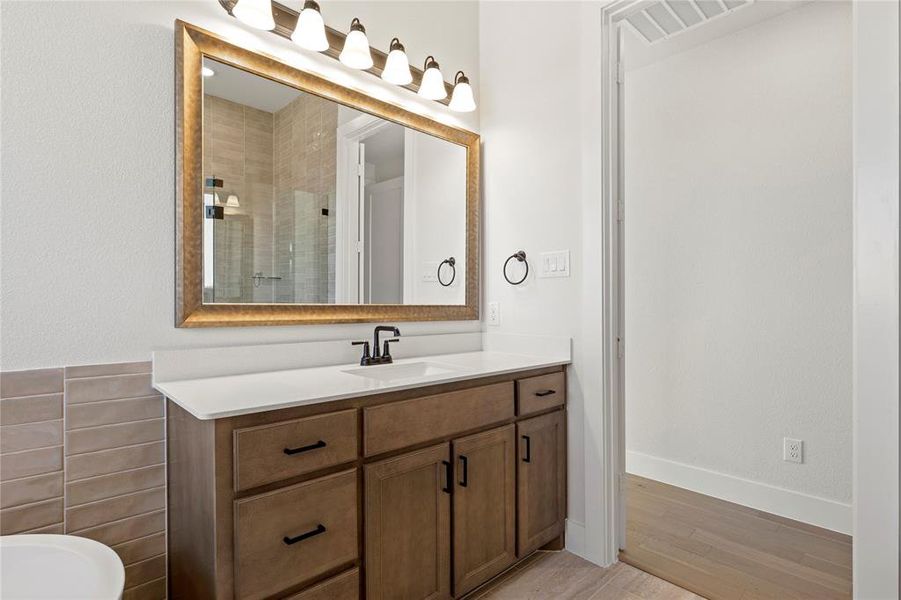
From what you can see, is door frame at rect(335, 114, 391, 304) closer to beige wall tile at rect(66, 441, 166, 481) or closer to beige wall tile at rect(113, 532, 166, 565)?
beige wall tile at rect(66, 441, 166, 481)

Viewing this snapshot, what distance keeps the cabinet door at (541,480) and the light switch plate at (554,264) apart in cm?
62

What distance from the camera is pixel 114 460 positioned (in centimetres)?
140

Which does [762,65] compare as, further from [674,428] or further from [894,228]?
[674,428]

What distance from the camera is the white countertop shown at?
1192 mm

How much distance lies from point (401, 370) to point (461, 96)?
1319 mm

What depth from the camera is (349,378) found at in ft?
5.20

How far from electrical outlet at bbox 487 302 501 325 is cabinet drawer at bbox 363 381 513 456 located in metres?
0.63

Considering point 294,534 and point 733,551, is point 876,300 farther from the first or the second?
point 294,534

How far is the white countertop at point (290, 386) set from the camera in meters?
1.19

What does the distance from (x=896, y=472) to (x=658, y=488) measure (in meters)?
1.65

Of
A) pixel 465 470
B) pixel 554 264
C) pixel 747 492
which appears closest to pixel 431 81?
pixel 554 264

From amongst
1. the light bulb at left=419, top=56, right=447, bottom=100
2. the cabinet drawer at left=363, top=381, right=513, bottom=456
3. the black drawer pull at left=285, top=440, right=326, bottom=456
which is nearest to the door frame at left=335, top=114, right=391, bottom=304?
the light bulb at left=419, top=56, right=447, bottom=100

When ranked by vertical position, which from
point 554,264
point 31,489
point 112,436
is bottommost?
point 31,489

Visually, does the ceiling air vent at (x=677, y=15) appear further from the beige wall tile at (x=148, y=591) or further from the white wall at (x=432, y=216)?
the beige wall tile at (x=148, y=591)
